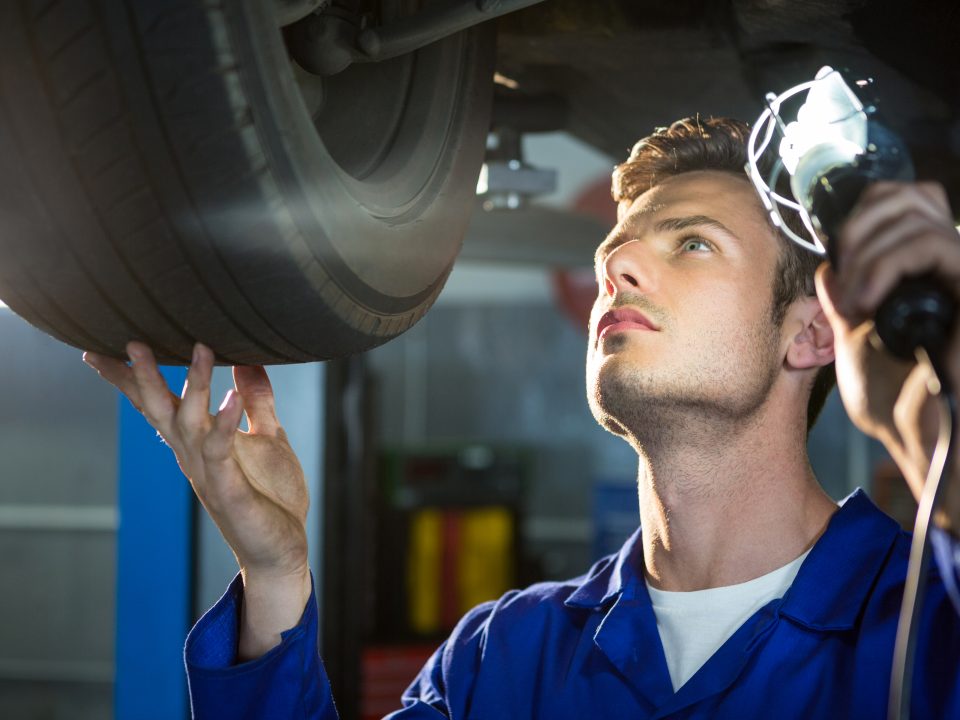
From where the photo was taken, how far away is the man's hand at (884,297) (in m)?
0.65

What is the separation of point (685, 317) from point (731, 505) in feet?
0.78

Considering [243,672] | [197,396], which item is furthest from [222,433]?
[243,672]

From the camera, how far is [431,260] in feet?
2.94

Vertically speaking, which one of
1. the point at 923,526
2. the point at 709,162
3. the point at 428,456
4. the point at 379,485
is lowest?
the point at 379,485

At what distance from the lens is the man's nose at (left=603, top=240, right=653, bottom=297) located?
116 centimetres

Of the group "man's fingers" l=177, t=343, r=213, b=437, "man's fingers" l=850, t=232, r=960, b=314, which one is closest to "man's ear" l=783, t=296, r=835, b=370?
"man's fingers" l=850, t=232, r=960, b=314

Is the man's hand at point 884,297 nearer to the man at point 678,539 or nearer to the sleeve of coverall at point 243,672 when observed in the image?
the man at point 678,539

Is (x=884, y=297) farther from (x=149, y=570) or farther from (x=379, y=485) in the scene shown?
(x=379, y=485)

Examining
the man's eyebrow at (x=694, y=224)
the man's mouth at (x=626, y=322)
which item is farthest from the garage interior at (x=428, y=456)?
the man's mouth at (x=626, y=322)

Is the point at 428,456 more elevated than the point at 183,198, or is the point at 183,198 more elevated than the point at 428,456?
the point at 183,198

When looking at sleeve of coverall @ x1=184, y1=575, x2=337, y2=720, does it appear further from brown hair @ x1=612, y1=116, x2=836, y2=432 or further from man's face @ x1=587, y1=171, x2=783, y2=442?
brown hair @ x1=612, y1=116, x2=836, y2=432

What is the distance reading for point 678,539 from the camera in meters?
1.22

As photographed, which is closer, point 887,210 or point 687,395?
point 887,210

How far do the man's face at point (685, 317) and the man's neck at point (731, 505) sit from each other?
0.14 ft
